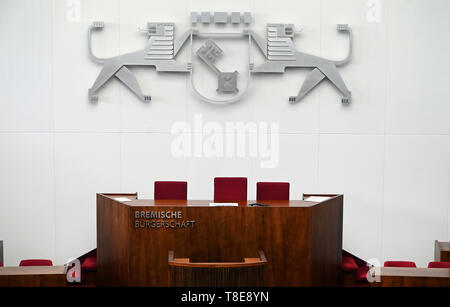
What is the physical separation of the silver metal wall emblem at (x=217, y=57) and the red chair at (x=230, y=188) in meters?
1.47

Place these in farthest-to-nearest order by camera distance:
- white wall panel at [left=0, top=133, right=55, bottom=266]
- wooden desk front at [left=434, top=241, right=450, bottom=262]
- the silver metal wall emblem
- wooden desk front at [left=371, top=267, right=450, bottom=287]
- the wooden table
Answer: white wall panel at [left=0, top=133, right=55, bottom=266], the silver metal wall emblem, wooden desk front at [left=434, top=241, right=450, bottom=262], the wooden table, wooden desk front at [left=371, top=267, right=450, bottom=287]

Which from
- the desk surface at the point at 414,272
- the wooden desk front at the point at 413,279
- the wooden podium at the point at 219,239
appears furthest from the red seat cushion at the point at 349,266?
the wooden desk front at the point at 413,279

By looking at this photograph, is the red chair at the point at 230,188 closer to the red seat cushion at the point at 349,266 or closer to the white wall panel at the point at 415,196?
the red seat cushion at the point at 349,266

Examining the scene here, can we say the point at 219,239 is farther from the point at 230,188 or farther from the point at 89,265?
the point at 89,265

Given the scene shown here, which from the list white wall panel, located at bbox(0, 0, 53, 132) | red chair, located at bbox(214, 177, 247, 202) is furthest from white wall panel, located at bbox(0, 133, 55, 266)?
red chair, located at bbox(214, 177, 247, 202)

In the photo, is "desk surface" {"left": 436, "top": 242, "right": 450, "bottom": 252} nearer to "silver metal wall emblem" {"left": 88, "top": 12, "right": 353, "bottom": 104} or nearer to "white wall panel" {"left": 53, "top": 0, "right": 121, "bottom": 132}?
"silver metal wall emblem" {"left": 88, "top": 12, "right": 353, "bottom": 104}

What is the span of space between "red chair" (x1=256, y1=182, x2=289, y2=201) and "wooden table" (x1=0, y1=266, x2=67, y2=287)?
2.48 metres

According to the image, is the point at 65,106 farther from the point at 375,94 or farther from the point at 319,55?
the point at 375,94

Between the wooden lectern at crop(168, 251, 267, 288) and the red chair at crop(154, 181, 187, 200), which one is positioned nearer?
the wooden lectern at crop(168, 251, 267, 288)

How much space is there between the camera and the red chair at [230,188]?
5285mm

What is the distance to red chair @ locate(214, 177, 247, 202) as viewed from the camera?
17.3 ft

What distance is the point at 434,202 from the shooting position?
21.1 feet

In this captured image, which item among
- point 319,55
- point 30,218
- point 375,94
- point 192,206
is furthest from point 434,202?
point 30,218
